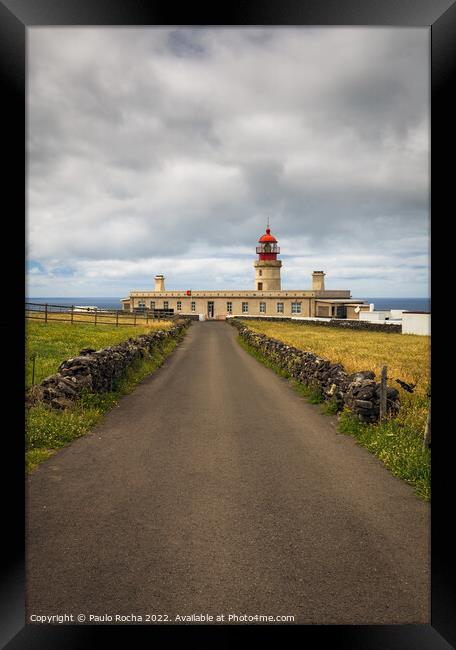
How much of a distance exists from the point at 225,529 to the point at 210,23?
443 cm

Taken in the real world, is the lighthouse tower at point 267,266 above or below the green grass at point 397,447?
above

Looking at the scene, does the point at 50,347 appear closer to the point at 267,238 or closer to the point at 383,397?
the point at 383,397

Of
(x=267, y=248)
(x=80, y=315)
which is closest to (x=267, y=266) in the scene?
(x=267, y=248)

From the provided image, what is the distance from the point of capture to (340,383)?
32.6ft

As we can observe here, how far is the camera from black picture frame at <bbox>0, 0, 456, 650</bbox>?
249cm

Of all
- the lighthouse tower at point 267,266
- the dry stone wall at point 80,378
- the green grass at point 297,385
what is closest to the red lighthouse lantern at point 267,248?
the lighthouse tower at point 267,266

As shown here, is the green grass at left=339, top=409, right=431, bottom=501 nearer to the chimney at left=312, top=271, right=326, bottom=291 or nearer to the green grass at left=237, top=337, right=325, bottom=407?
the green grass at left=237, top=337, right=325, bottom=407

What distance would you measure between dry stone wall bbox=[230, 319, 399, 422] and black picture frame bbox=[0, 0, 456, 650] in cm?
587

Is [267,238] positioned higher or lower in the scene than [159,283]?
higher

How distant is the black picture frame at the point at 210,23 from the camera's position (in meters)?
2.49

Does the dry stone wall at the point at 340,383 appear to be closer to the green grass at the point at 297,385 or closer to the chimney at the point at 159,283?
the green grass at the point at 297,385

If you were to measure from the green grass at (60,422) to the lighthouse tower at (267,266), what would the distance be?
59.4m

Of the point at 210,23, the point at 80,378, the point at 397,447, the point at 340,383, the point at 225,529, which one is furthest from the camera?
the point at 340,383
